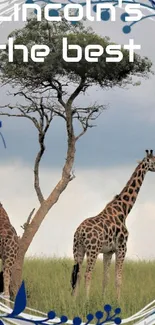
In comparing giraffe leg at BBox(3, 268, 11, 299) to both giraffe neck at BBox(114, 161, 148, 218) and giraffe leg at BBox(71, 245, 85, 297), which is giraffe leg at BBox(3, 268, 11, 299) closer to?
giraffe leg at BBox(71, 245, 85, 297)

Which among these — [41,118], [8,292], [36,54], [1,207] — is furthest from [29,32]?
[8,292]

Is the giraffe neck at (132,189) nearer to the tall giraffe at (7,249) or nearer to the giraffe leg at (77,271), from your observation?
the giraffe leg at (77,271)

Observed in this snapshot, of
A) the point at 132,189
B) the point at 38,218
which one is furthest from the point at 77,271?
the point at 132,189

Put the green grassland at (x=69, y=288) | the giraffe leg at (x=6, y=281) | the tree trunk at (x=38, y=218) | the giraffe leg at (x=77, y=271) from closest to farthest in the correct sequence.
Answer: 1. the green grassland at (x=69, y=288)
2. the giraffe leg at (x=77, y=271)
3. the giraffe leg at (x=6, y=281)
4. the tree trunk at (x=38, y=218)

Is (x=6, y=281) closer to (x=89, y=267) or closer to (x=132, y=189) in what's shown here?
(x=89, y=267)

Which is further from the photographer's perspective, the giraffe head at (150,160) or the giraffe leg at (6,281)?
the giraffe head at (150,160)

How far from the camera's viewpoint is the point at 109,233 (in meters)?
7.20

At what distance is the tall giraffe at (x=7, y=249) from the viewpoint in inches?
284

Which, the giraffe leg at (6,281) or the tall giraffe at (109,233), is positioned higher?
the tall giraffe at (109,233)

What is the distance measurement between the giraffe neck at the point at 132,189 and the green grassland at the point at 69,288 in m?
0.87

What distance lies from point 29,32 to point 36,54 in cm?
43

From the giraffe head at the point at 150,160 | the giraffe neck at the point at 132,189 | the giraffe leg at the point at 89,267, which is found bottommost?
the giraffe leg at the point at 89,267

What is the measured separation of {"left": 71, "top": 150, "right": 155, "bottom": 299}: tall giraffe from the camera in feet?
22.8

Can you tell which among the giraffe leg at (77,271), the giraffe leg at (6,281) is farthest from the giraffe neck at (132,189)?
the giraffe leg at (6,281)
